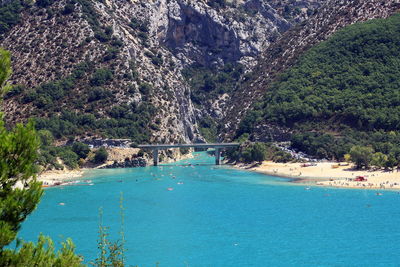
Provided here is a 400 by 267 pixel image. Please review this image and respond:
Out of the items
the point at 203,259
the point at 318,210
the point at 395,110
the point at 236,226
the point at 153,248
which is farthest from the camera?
the point at 395,110

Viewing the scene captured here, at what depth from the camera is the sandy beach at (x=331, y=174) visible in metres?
109

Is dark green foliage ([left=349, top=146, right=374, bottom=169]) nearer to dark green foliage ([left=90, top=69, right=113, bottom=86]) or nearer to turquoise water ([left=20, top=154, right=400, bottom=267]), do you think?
turquoise water ([left=20, top=154, right=400, bottom=267])

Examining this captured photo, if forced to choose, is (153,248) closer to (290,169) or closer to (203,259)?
(203,259)

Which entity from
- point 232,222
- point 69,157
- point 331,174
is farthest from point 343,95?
point 232,222

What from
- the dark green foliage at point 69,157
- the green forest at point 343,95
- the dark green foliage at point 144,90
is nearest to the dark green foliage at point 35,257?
the green forest at point 343,95

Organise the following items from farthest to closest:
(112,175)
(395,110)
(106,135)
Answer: (106,135), (395,110), (112,175)

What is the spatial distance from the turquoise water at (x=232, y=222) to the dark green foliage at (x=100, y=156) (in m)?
38.1

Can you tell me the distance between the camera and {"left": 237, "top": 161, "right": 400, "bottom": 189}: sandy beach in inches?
4284

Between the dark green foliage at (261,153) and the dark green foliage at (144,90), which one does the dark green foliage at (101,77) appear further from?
the dark green foliage at (261,153)

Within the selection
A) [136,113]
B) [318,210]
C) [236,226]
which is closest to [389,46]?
[136,113]

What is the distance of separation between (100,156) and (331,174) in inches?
2563

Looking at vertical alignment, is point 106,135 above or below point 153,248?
above

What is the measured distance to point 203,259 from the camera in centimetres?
5819

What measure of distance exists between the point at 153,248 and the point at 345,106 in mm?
A: 116543
